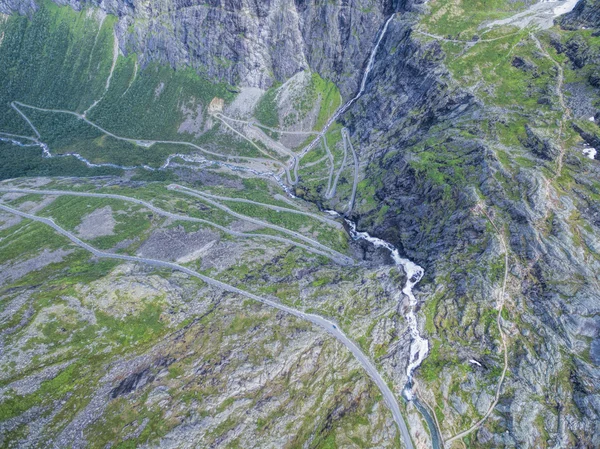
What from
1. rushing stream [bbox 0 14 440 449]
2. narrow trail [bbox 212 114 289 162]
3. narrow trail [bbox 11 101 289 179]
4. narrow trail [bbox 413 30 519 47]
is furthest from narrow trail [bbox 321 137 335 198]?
narrow trail [bbox 413 30 519 47]

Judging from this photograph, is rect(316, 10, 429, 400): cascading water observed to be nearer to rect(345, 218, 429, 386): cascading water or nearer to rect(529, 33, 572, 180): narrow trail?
rect(345, 218, 429, 386): cascading water

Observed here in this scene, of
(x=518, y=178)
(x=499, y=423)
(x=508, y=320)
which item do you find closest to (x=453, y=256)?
(x=508, y=320)

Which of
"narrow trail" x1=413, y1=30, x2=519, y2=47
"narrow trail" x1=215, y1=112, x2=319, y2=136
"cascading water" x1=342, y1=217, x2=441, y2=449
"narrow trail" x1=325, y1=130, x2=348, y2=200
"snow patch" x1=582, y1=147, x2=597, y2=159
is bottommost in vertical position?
"cascading water" x1=342, y1=217, x2=441, y2=449

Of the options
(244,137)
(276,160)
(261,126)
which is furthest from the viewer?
(261,126)

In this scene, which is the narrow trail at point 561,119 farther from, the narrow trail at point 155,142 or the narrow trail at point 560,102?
the narrow trail at point 155,142

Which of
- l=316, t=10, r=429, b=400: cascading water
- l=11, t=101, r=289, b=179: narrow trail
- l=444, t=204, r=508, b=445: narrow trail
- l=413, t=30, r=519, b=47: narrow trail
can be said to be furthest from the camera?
l=11, t=101, r=289, b=179: narrow trail

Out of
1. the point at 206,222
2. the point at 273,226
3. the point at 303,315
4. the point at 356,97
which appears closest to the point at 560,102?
the point at 356,97

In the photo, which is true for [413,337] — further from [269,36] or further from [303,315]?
[269,36]

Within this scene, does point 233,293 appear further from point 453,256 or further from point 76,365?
point 453,256

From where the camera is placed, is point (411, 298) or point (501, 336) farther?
point (411, 298)
